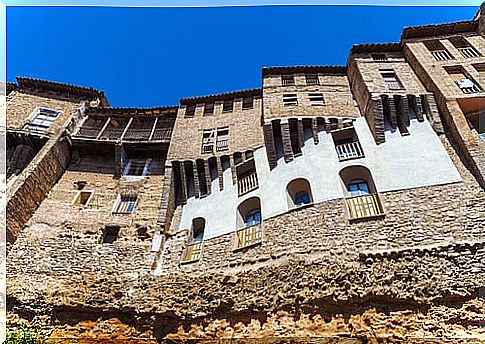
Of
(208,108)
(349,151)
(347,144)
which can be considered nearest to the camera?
(349,151)

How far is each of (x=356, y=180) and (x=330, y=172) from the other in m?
0.93

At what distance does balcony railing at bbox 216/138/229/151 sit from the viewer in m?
16.0

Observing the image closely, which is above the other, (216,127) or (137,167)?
(216,127)

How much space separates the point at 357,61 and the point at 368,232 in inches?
344

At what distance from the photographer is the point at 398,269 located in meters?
9.58

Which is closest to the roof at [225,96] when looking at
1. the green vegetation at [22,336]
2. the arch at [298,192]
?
the arch at [298,192]

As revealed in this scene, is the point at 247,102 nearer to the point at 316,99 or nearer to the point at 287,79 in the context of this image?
the point at 287,79

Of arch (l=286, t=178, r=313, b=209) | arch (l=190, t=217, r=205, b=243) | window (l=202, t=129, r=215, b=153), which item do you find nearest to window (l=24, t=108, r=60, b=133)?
window (l=202, t=129, r=215, b=153)

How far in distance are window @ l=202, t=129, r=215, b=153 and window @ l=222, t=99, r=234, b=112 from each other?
66.5 inches

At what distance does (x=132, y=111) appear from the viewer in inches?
782

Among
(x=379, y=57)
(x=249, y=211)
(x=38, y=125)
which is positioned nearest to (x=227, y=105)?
(x=249, y=211)

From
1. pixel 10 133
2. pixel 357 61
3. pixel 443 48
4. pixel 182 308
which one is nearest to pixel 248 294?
pixel 182 308

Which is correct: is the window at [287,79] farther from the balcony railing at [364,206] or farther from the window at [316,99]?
the balcony railing at [364,206]

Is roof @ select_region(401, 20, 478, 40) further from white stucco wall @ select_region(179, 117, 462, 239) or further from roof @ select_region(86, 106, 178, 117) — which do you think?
roof @ select_region(86, 106, 178, 117)
